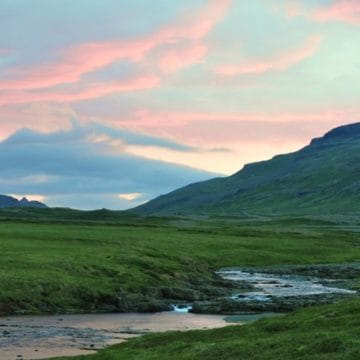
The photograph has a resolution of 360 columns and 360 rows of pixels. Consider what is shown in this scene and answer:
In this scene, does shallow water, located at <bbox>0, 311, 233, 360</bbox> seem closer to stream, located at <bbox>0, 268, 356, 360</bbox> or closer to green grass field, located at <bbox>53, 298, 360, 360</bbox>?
stream, located at <bbox>0, 268, 356, 360</bbox>

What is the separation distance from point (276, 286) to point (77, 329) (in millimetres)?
43495

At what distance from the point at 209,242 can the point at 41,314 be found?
8084 cm

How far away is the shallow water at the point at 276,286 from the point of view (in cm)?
8969

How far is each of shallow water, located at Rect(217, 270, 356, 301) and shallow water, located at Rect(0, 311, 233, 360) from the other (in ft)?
53.6

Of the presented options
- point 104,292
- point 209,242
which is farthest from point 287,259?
point 104,292

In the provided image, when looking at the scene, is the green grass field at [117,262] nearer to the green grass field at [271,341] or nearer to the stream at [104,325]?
the stream at [104,325]

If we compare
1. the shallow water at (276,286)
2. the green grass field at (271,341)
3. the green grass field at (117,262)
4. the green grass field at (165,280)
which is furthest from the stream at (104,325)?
the green grass field at (271,341)

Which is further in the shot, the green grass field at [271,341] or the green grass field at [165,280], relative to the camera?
the green grass field at [165,280]

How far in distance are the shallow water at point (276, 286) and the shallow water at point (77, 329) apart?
53.6ft

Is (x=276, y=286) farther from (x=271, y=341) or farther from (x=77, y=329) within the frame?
(x=271, y=341)

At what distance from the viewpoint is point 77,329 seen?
63906 millimetres

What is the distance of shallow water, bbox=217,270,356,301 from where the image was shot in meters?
89.7

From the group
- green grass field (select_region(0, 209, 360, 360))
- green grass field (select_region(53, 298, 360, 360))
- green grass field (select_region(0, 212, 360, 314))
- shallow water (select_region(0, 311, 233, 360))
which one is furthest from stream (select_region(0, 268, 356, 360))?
green grass field (select_region(53, 298, 360, 360))

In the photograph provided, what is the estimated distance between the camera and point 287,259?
143250mm
